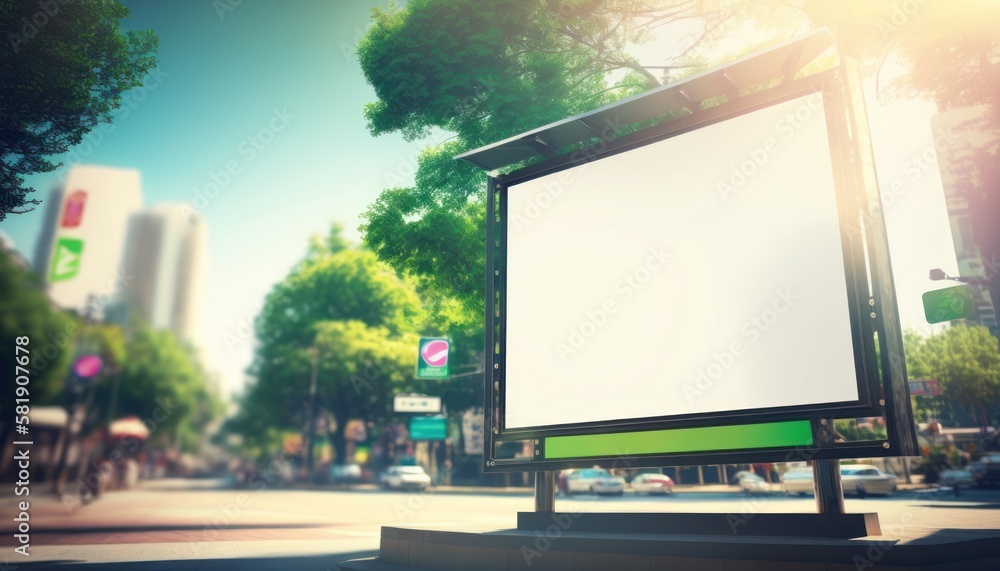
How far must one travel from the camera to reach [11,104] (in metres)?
11.2

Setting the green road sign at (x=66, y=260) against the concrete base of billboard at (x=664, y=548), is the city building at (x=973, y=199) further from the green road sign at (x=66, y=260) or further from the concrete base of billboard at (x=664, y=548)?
the green road sign at (x=66, y=260)

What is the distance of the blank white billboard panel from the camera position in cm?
634

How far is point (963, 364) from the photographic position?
34094mm

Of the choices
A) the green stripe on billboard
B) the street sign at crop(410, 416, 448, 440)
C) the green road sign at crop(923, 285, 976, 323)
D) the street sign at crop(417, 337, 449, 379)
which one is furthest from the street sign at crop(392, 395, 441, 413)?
the green stripe on billboard

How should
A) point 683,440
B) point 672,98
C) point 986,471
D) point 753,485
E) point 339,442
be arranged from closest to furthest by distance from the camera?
point 683,440 → point 672,98 → point 986,471 → point 753,485 → point 339,442

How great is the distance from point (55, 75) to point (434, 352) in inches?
731

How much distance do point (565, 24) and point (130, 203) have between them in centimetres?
1060

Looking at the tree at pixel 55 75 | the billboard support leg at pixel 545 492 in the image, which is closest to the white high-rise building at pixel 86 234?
the tree at pixel 55 75

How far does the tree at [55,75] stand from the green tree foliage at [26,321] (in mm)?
2732

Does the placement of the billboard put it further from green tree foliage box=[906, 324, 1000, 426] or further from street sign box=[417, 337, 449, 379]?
green tree foliage box=[906, 324, 1000, 426]

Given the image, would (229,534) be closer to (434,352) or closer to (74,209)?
(74,209)

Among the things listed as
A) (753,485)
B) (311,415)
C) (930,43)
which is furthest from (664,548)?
(311,415)

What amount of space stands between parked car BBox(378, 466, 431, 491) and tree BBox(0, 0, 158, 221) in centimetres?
3041

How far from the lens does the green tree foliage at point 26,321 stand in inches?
369
